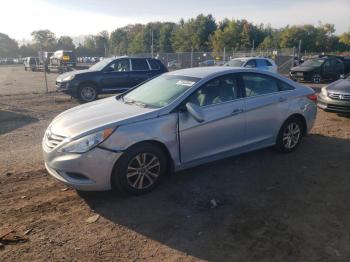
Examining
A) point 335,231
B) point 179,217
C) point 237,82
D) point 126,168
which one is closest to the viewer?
point 335,231

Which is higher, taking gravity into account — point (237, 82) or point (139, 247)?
point (237, 82)

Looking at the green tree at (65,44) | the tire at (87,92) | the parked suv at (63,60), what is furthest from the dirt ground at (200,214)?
the green tree at (65,44)

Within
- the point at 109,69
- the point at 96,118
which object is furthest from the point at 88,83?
the point at 96,118

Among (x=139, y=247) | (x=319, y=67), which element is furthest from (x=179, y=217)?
(x=319, y=67)

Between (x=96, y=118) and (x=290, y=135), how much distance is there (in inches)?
133

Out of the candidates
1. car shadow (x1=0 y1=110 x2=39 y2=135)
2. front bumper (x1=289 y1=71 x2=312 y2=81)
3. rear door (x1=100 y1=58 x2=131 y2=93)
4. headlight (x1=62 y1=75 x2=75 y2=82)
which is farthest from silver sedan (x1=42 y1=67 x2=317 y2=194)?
front bumper (x1=289 y1=71 x2=312 y2=81)

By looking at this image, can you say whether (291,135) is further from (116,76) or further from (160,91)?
(116,76)

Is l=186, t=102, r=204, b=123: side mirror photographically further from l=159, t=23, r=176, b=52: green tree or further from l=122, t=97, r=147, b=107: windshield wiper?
l=159, t=23, r=176, b=52: green tree

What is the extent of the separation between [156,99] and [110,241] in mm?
2211

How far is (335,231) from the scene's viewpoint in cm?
364

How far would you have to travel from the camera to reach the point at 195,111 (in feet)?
14.7

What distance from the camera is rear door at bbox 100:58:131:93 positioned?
12.9m

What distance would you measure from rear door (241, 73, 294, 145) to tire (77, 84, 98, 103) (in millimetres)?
8382

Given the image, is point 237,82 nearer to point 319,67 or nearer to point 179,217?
point 179,217
